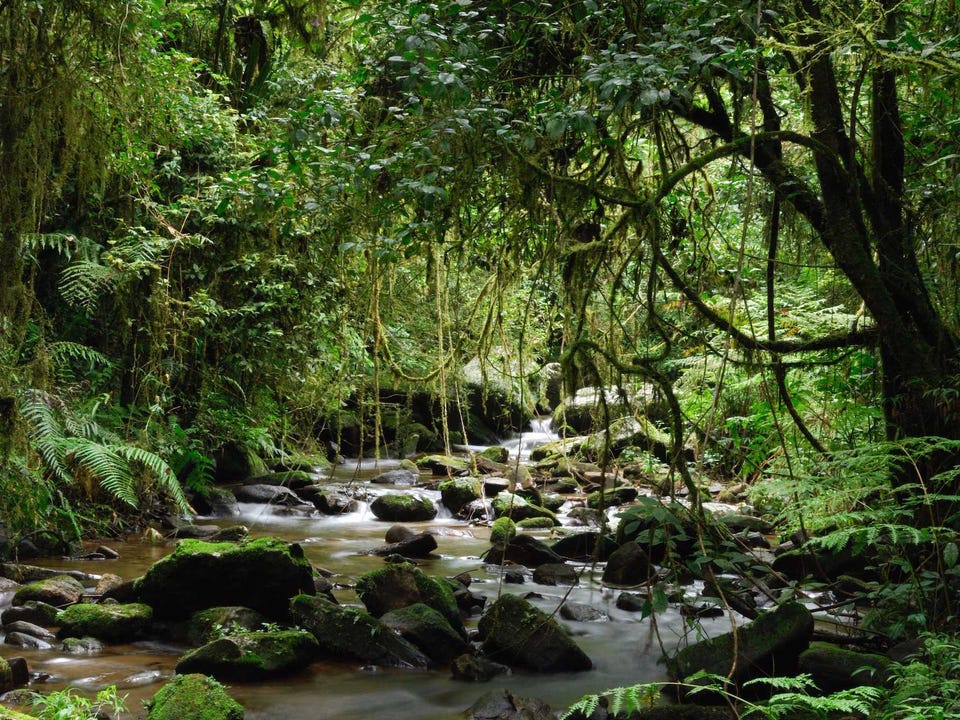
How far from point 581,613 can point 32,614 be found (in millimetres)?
3620

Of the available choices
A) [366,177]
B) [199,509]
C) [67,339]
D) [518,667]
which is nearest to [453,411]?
[199,509]

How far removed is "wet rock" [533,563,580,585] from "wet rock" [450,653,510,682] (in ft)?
6.33

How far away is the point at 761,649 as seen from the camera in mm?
4223

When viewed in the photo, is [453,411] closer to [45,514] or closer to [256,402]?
[256,402]

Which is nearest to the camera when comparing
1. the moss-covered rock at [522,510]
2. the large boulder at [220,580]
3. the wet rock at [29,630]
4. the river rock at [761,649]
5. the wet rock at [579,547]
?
the river rock at [761,649]

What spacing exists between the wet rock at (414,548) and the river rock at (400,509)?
1.62 meters

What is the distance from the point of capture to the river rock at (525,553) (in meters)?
7.26

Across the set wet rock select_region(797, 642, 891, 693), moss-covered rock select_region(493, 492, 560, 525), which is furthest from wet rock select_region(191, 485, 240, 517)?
wet rock select_region(797, 642, 891, 693)

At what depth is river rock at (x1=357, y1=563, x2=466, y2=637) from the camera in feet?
17.9

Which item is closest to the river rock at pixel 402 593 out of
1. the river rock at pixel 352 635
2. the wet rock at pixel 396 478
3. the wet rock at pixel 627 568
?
the river rock at pixel 352 635

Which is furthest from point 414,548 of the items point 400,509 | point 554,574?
point 400,509

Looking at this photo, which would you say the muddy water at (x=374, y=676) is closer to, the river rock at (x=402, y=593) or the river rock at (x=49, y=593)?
the river rock at (x=49, y=593)

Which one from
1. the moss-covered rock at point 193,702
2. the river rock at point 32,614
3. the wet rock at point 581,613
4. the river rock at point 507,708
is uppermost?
the moss-covered rock at point 193,702

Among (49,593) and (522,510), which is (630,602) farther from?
(49,593)
